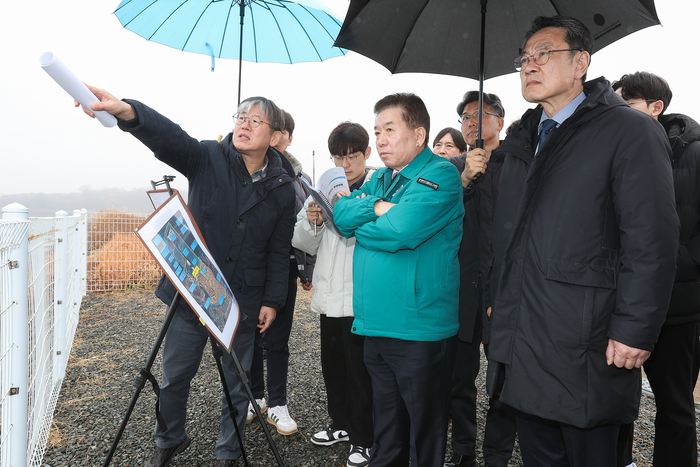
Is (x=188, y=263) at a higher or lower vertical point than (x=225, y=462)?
higher

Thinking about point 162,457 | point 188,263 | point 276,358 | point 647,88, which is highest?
point 647,88

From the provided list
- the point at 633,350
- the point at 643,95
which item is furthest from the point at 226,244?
the point at 643,95

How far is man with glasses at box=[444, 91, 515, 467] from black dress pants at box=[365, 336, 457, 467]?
1.31ft

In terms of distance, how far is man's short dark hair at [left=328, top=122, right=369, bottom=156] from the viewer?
9.56ft

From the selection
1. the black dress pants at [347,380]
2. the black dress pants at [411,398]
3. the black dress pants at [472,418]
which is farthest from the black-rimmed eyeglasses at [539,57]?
the black dress pants at [347,380]

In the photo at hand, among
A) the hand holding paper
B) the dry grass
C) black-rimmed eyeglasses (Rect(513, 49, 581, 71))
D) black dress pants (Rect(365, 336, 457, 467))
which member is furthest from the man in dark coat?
the dry grass

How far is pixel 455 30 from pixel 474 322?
1.93 m

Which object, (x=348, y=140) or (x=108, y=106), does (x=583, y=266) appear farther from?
(x=108, y=106)

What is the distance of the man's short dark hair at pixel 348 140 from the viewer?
9.56ft

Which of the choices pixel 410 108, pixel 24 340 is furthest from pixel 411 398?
pixel 24 340

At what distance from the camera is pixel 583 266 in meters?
1.50

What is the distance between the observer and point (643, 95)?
254cm

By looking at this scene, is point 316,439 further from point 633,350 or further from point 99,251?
point 99,251

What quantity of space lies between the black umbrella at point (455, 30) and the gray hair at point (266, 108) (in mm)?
680
